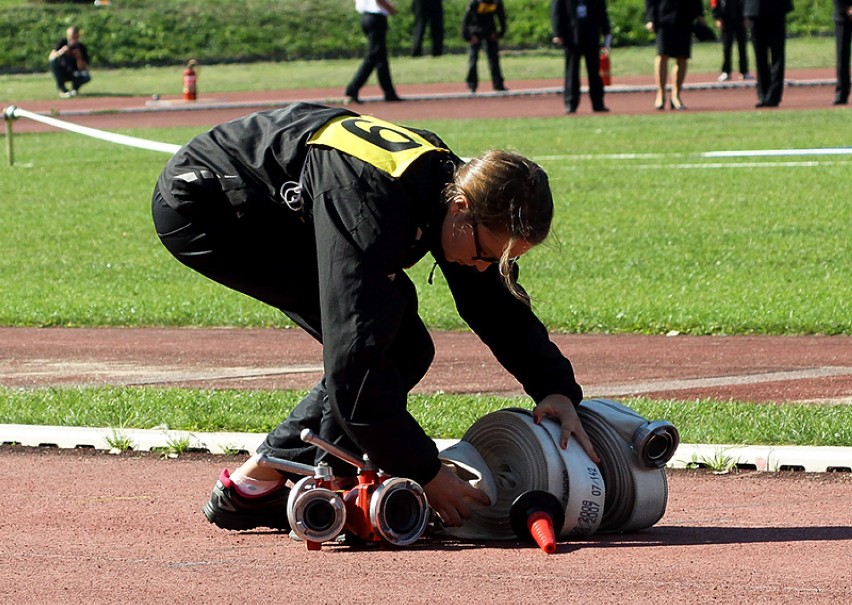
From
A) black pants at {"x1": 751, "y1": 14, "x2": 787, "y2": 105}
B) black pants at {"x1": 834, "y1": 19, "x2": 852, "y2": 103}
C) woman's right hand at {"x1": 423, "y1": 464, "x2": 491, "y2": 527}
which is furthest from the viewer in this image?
black pants at {"x1": 751, "y1": 14, "x2": 787, "y2": 105}

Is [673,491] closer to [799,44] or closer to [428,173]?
[428,173]

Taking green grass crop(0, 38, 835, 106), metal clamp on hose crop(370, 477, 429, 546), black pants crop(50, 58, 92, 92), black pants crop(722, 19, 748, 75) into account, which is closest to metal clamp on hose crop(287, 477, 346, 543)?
metal clamp on hose crop(370, 477, 429, 546)

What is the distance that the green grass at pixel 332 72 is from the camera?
38.3 metres

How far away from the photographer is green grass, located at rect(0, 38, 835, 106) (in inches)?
1510

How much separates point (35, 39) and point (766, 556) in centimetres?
4715

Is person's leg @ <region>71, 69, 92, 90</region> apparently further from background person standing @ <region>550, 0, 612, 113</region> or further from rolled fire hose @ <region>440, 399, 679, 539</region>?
rolled fire hose @ <region>440, 399, 679, 539</region>

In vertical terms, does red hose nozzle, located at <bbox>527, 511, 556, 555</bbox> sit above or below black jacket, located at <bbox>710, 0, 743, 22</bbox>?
below

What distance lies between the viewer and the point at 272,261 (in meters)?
4.98

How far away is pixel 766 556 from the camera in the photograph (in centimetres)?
476

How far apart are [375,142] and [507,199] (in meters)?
0.44

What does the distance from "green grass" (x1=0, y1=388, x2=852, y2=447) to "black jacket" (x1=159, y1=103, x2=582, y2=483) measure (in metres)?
1.93

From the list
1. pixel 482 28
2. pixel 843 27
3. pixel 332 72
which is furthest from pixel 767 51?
pixel 332 72

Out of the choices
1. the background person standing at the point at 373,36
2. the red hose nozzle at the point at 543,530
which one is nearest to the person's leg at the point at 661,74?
the background person standing at the point at 373,36

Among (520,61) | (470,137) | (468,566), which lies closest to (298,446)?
(468,566)
